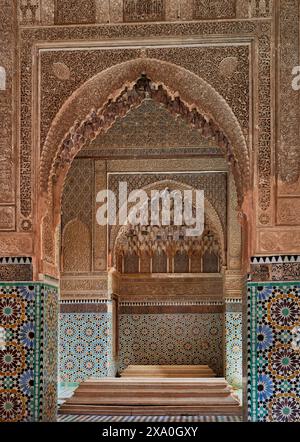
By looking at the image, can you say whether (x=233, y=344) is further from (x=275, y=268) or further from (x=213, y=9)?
(x=213, y=9)

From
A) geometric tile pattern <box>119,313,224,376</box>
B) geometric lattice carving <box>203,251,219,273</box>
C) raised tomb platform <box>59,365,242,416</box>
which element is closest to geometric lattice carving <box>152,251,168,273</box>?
geometric lattice carving <box>203,251,219,273</box>

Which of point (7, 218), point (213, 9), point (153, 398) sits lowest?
point (153, 398)

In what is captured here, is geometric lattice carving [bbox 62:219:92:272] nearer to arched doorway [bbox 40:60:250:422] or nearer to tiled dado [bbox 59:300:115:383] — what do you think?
tiled dado [bbox 59:300:115:383]

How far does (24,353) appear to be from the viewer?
550cm

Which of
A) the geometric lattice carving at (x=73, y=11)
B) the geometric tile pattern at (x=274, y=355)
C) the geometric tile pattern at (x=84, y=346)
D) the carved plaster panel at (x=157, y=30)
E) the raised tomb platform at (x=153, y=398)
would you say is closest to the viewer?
the geometric tile pattern at (x=274, y=355)

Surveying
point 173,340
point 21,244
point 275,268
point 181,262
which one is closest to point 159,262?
point 181,262

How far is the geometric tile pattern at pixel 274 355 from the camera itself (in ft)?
17.3

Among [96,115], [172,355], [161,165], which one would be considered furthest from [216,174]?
[96,115]

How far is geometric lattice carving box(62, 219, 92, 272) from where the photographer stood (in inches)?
385

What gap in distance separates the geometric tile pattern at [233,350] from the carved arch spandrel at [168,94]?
15.7 feet

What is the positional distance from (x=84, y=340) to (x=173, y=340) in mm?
2291

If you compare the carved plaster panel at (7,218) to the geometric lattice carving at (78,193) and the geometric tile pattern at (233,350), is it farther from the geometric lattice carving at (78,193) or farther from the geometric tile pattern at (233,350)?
the geometric tile pattern at (233,350)

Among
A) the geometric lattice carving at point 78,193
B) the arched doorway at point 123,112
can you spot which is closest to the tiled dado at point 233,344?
the geometric lattice carving at point 78,193

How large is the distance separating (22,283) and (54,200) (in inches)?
30.6
